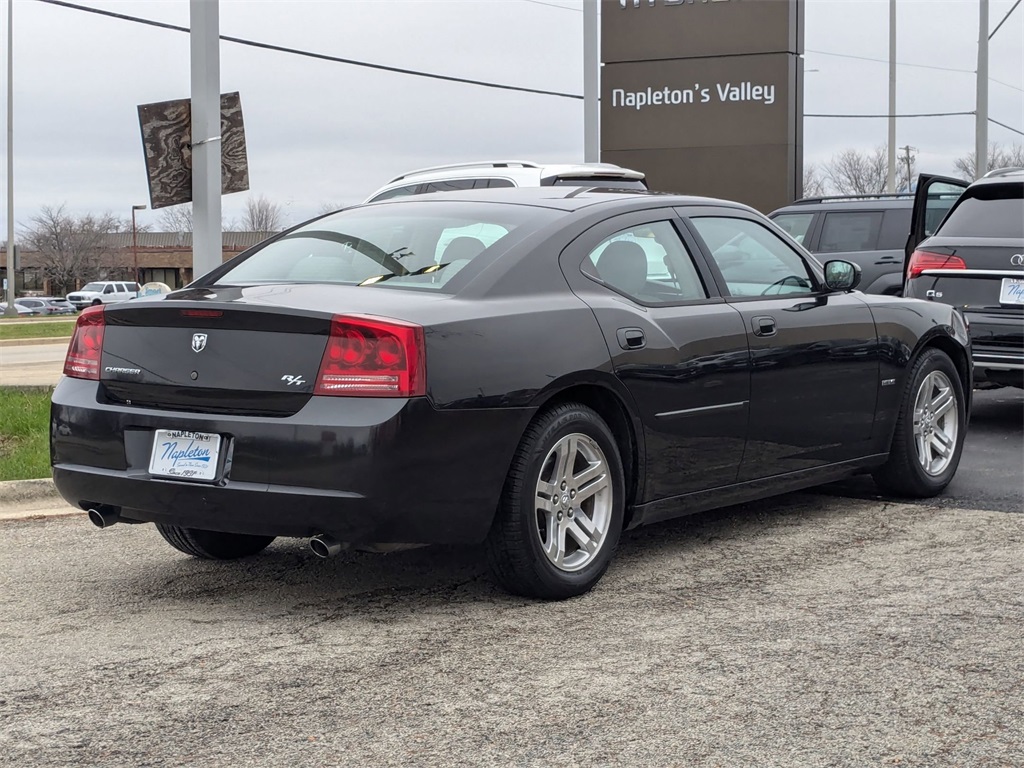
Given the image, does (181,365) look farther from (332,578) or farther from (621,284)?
(621,284)

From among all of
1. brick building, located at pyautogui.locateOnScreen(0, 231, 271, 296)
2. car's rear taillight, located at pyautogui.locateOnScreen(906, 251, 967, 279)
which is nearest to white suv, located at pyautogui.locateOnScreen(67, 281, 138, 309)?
brick building, located at pyautogui.locateOnScreen(0, 231, 271, 296)

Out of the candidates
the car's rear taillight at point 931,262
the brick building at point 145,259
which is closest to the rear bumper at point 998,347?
the car's rear taillight at point 931,262

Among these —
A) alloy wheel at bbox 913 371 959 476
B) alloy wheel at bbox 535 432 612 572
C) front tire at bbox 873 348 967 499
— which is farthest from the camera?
alloy wheel at bbox 913 371 959 476

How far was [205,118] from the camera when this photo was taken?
377 inches

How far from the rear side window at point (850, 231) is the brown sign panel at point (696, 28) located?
24.5ft

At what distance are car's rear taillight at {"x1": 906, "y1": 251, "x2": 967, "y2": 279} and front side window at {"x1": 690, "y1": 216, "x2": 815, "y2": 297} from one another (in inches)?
130

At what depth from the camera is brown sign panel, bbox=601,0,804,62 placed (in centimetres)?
2183

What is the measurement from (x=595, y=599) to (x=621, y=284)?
1306 millimetres

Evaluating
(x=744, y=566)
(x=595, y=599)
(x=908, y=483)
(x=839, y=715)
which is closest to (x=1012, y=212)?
(x=908, y=483)

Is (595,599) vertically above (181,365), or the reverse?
(181,365)

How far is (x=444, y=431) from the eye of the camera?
469 cm

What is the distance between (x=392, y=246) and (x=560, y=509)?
1.27m

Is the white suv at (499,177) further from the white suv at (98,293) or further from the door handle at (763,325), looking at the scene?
the white suv at (98,293)

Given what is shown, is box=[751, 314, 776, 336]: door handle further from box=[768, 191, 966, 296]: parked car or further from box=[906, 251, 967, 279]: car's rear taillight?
box=[768, 191, 966, 296]: parked car
